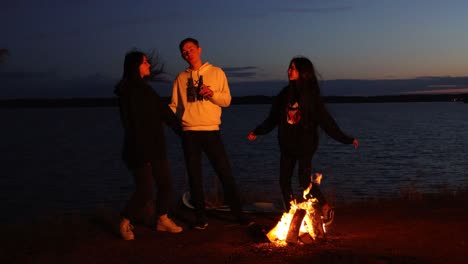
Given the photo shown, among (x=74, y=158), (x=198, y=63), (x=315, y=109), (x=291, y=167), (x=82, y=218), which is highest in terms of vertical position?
(x=198, y=63)

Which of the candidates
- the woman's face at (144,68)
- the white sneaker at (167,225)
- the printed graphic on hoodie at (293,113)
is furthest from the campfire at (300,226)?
the woman's face at (144,68)

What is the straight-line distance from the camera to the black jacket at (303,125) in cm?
749

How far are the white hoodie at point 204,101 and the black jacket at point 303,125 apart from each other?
746 mm

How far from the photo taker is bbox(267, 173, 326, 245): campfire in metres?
7.00

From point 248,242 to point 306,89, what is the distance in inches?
74.6

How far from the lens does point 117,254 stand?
688 centimetres

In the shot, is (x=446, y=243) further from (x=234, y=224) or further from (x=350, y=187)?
(x=350, y=187)

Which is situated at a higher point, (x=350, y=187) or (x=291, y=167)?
(x=291, y=167)

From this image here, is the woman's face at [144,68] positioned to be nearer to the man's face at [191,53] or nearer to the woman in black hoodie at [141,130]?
the woman in black hoodie at [141,130]

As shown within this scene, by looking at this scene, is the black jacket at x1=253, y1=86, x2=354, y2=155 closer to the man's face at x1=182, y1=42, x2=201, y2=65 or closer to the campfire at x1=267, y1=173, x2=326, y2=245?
the campfire at x1=267, y1=173, x2=326, y2=245

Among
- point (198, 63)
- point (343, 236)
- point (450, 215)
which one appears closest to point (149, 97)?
point (198, 63)

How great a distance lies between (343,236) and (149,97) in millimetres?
2762

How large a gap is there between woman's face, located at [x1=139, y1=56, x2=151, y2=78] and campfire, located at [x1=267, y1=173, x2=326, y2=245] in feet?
7.38

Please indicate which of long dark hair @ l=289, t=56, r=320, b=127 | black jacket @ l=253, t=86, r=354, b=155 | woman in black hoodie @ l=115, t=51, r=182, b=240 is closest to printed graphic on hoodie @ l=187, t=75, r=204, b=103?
woman in black hoodie @ l=115, t=51, r=182, b=240
